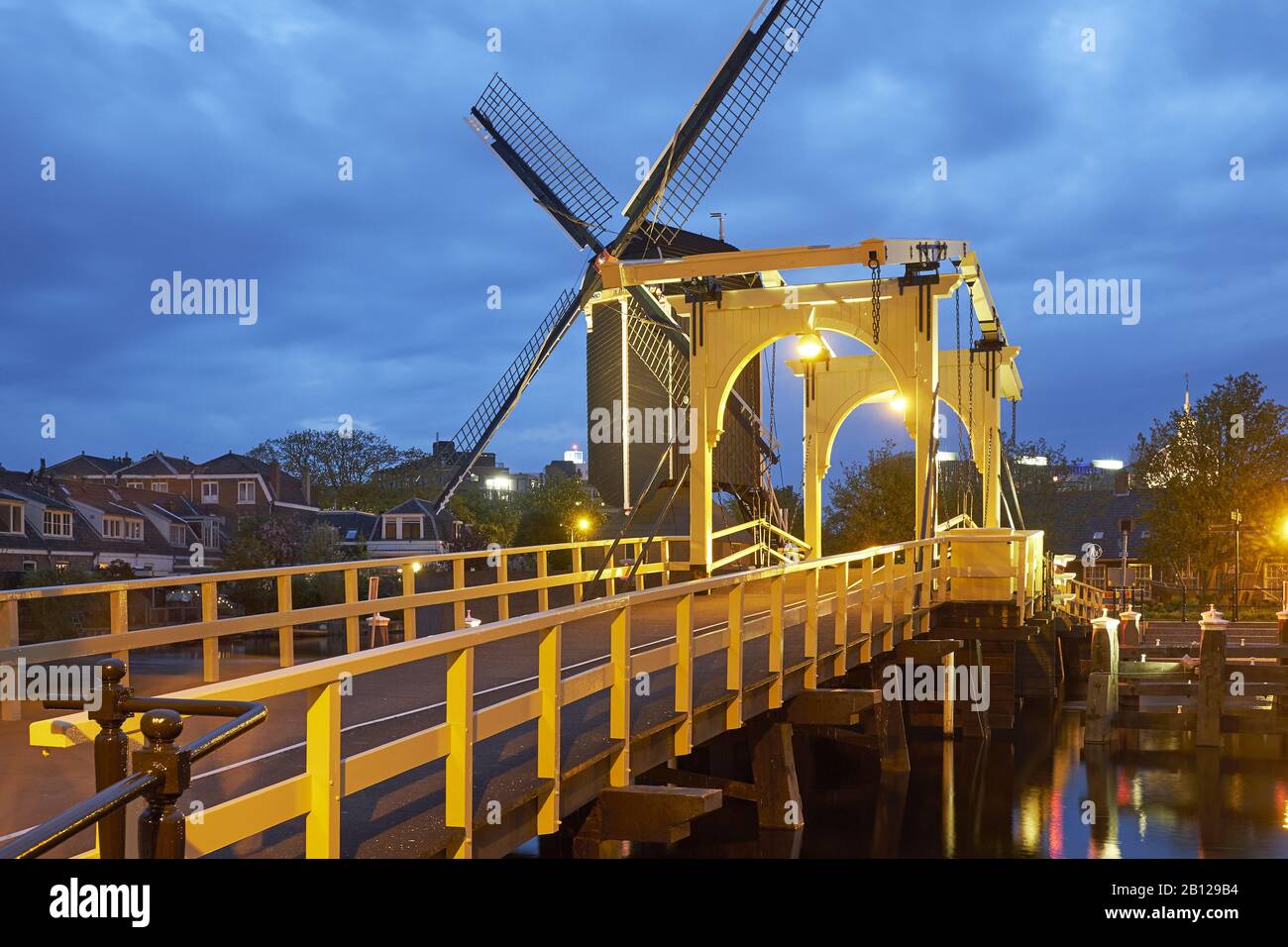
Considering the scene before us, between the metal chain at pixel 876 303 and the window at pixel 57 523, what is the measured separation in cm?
4271

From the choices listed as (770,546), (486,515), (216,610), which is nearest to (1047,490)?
(486,515)

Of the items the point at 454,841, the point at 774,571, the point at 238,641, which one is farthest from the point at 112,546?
the point at 454,841

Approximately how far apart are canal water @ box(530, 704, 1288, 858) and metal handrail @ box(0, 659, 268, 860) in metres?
11.2

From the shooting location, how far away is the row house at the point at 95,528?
48688 mm

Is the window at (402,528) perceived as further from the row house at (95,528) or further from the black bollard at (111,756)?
the black bollard at (111,756)

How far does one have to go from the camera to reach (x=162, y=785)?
3.17 meters

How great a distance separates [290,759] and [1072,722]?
21808 millimetres

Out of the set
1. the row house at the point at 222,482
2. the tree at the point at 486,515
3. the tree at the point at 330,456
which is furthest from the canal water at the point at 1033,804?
the tree at the point at 330,456

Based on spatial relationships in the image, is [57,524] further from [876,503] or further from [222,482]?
[876,503]

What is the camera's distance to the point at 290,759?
6.99m

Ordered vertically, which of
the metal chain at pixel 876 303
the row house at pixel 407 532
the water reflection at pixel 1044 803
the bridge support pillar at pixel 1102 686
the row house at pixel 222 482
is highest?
the metal chain at pixel 876 303

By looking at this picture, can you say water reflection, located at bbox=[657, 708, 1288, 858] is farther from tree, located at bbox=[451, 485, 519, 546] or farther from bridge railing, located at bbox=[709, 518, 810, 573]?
tree, located at bbox=[451, 485, 519, 546]

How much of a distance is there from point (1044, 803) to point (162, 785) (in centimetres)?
1657
